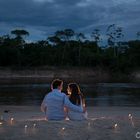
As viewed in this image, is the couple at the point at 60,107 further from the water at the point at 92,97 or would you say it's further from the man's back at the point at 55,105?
the water at the point at 92,97

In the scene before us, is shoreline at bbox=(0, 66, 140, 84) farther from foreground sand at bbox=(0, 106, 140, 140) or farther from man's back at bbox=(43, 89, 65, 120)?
foreground sand at bbox=(0, 106, 140, 140)

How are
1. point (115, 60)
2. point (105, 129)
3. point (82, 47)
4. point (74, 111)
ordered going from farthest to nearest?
point (82, 47) < point (115, 60) < point (74, 111) < point (105, 129)

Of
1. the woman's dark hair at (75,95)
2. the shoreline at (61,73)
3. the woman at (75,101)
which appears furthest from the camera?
the shoreline at (61,73)

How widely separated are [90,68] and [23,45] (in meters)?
18.2

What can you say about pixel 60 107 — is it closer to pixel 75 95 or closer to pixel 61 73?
pixel 75 95

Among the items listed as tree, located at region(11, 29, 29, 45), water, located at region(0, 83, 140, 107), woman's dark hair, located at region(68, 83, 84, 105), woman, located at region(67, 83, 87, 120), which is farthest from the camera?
tree, located at region(11, 29, 29, 45)

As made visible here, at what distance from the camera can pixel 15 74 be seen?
348ft

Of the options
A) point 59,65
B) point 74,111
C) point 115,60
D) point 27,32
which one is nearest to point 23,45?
point 27,32

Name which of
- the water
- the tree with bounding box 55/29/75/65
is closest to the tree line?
the tree with bounding box 55/29/75/65

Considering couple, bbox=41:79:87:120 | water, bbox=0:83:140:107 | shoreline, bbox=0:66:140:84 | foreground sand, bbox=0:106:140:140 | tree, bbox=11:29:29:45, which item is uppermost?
tree, bbox=11:29:29:45

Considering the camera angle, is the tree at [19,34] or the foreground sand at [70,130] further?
→ the tree at [19,34]

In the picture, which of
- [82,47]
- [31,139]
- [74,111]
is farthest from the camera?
[82,47]

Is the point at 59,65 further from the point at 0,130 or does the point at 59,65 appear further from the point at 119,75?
the point at 0,130

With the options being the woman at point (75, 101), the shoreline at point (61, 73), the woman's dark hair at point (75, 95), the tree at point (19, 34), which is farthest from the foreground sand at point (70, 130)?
the tree at point (19, 34)
